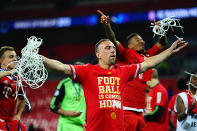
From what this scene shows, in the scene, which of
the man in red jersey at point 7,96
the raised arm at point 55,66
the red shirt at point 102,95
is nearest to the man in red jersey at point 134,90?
the red shirt at point 102,95

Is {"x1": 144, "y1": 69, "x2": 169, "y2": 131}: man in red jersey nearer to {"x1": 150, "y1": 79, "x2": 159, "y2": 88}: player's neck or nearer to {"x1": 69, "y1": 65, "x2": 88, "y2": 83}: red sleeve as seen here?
{"x1": 150, "y1": 79, "x2": 159, "y2": 88}: player's neck

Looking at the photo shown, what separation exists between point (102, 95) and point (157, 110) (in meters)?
3.17

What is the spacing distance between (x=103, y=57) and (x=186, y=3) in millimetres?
12640

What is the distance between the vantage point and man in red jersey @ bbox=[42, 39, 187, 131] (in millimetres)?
4520

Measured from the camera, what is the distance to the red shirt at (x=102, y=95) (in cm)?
453

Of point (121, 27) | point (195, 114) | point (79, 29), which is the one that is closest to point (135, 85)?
point (195, 114)

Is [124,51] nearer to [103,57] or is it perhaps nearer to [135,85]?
[135,85]

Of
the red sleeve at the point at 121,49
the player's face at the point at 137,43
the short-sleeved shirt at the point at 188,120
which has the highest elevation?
the player's face at the point at 137,43

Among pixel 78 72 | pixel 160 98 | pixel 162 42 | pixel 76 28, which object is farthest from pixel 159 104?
pixel 76 28

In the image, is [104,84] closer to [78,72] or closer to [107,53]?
[78,72]

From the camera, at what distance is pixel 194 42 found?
58.3 feet

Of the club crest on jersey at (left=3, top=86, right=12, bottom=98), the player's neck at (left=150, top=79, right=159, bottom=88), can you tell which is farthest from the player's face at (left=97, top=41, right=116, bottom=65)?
the player's neck at (left=150, top=79, right=159, bottom=88)

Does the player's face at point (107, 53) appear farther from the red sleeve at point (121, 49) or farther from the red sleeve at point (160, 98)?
the red sleeve at point (160, 98)

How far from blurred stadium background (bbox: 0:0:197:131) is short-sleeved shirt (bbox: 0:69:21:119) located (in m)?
8.08
